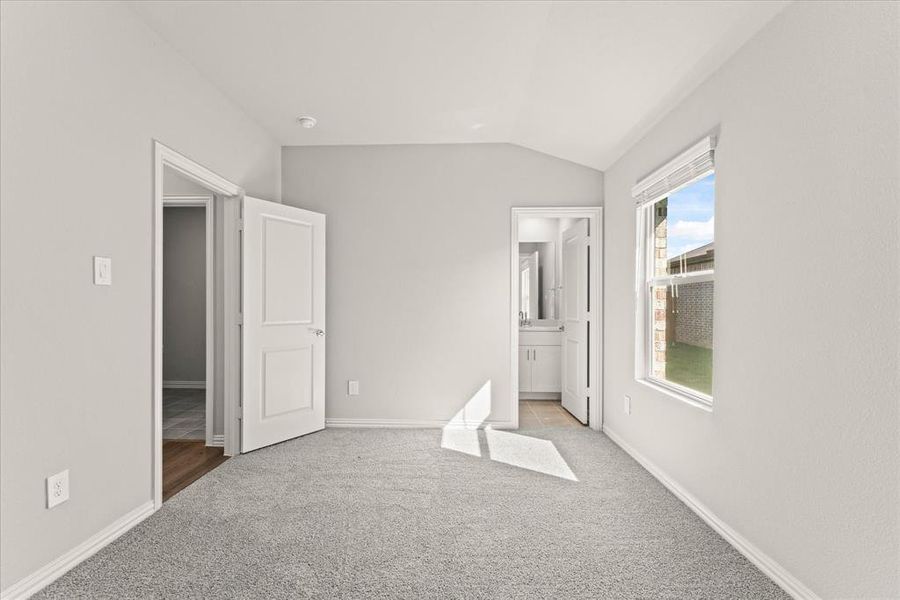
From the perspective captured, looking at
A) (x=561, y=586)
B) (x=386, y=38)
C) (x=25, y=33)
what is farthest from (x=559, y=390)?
(x=25, y=33)

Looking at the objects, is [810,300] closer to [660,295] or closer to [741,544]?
[741,544]

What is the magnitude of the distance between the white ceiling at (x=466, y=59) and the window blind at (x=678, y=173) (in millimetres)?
362

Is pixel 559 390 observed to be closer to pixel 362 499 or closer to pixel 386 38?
pixel 362 499

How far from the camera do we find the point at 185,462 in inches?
135

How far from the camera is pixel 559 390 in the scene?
5551 mm

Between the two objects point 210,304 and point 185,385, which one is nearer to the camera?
point 210,304

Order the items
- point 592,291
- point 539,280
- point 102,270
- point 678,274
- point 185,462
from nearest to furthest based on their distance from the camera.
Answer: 1. point 102,270
2. point 678,274
3. point 185,462
4. point 592,291
5. point 539,280

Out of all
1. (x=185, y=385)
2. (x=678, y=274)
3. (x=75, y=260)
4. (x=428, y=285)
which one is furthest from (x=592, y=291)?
(x=185, y=385)

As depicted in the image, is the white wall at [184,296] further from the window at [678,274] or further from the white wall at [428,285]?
the window at [678,274]

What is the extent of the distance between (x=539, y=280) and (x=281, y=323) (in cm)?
352

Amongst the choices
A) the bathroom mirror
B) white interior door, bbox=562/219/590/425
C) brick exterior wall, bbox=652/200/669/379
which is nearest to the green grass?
brick exterior wall, bbox=652/200/669/379

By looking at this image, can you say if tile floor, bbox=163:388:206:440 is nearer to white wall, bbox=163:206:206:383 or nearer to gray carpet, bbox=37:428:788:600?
white wall, bbox=163:206:206:383

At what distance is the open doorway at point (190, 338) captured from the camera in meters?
3.60

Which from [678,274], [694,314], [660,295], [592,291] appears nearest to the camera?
[694,314]
